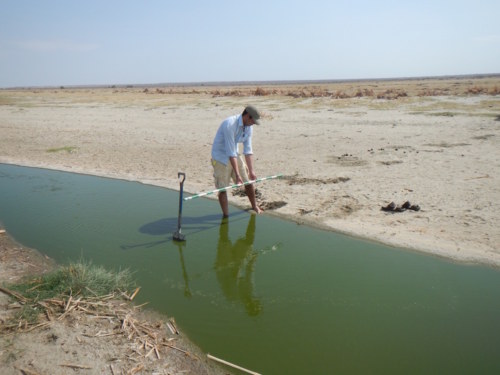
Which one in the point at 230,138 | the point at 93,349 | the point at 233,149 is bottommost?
the point at 93,349

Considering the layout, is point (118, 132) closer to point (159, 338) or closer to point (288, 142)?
point (288, 142)

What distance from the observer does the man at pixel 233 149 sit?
571cm

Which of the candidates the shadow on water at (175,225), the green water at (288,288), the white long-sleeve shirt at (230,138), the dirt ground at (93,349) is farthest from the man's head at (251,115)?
the dirt ground at (93,349)

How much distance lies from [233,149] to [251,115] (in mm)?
545

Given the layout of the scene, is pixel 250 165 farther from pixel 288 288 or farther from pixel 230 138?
pixel 288 288

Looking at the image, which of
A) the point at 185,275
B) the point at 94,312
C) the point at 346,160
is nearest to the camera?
the point at 94,312

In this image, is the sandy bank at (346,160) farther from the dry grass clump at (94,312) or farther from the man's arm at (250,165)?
the dry grass clump at (94,312)

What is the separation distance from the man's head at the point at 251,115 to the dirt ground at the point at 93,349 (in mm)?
2867

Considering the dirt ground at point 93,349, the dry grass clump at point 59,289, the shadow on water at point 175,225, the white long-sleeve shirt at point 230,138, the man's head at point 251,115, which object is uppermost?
the man's head at point 251,115

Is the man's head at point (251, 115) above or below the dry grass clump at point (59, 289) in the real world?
above

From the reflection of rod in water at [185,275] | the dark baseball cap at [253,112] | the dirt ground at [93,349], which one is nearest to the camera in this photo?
the dirt ground at [93,349]

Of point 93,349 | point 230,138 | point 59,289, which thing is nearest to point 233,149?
point 230,138

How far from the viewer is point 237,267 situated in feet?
17.3

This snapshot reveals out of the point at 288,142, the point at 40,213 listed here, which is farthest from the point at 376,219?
the point at 288,142
